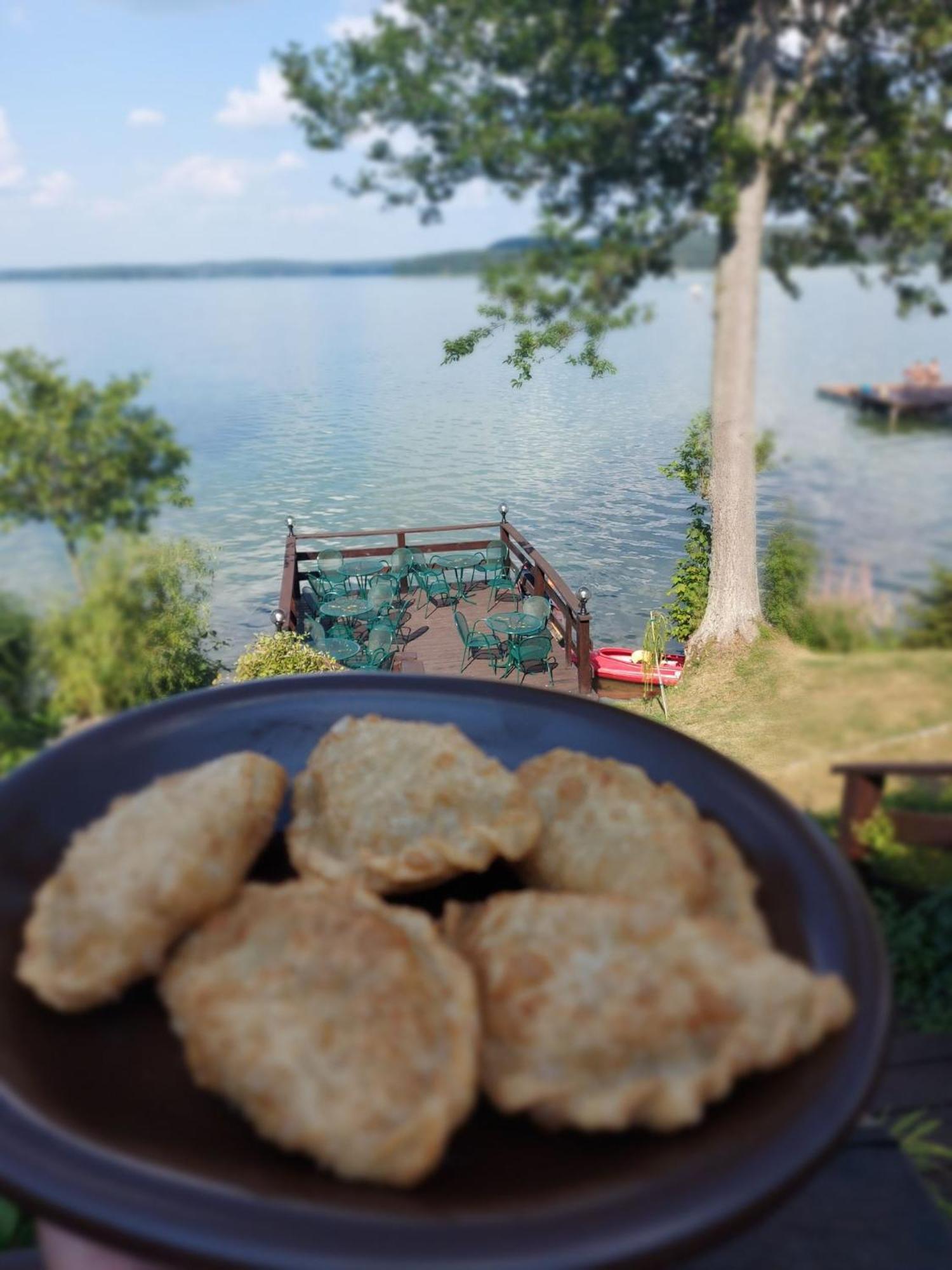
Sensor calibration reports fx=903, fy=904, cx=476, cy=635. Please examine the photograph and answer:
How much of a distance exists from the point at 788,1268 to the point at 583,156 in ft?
11.2

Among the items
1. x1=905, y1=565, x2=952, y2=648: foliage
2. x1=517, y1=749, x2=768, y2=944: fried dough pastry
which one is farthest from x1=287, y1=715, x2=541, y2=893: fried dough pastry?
x1=905, y1=565, x2=952, y2=648: foliage

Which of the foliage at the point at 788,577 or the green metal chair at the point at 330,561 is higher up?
the foliage at the point at 788,577

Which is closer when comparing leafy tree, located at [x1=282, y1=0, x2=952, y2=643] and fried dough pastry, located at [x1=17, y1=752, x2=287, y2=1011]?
fried dough pastry, located at [x1=17, y1=752, x2=287, y2=1011]

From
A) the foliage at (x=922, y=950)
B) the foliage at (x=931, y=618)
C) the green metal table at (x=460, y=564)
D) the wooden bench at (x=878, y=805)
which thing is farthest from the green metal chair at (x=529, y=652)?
the wooden bench at (x=878, y=805)

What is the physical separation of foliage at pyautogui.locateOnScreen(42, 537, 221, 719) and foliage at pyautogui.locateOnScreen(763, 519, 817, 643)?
2.41 m

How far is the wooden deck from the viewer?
6.60 meters

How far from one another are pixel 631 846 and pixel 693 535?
3517 millimetres

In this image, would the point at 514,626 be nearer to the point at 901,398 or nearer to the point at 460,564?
the point at 460,564

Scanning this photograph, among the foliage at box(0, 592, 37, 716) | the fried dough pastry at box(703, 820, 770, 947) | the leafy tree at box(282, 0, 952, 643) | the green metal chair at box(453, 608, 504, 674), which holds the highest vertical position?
the leafy tree at box(282, 0, 952, 643)

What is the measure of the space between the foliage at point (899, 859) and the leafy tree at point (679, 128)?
179 cm

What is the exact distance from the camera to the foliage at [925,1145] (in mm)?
2363

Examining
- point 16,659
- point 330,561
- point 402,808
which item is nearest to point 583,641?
point 330,561

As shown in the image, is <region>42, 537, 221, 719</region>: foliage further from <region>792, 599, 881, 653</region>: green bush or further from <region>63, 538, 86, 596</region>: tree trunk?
<region>792, 599, 881, 653</region>: green bush

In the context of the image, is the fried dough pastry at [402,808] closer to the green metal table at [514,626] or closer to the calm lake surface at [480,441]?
the calm lake surface at [480,441]
